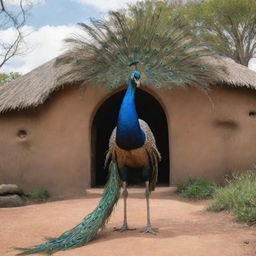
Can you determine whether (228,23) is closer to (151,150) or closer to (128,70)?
(128,70)

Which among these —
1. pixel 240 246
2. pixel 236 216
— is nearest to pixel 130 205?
pixel 236 216

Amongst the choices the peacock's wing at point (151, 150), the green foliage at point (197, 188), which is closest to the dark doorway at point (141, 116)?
the green foliage at point (197, 188)

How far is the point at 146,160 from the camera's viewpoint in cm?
549

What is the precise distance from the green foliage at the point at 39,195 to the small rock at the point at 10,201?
0.55 m

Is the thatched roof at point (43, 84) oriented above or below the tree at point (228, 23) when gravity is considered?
below

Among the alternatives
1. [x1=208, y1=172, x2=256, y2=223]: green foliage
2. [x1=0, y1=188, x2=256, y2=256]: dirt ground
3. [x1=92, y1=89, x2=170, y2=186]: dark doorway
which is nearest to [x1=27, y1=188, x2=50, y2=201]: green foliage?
[x1=0, y1=188, x2=256, y2=256]: dirt ground

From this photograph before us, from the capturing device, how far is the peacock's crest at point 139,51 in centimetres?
622

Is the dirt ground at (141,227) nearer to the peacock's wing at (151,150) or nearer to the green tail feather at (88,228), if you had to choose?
the green tail feather at (88,228)

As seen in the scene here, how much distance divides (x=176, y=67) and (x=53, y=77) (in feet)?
12.1

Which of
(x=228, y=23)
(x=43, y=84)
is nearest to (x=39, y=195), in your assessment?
(x=43, y=84)

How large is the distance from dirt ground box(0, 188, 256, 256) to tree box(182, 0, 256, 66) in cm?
1143

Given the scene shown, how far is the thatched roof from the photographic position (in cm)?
917

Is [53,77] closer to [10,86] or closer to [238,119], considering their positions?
[10,86]

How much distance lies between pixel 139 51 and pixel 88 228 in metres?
2.76
